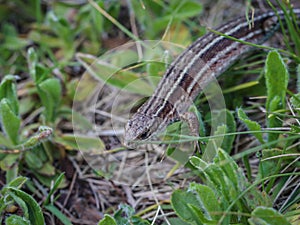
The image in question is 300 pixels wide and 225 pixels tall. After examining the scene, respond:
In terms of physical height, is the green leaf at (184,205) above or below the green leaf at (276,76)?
below

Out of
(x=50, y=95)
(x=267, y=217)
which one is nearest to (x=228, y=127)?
(x=267, y=217)

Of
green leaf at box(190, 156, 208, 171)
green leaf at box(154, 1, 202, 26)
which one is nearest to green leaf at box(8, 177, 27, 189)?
green leaf at box(190, 156, 208, 171)

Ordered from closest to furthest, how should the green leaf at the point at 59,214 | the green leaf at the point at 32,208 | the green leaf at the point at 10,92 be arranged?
the green leaf at the point at 32,208 → the green leaf at the point at 59,214 → the green leaf at the point at 10,92

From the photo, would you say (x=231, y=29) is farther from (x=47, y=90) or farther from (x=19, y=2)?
(x=19, y=2)

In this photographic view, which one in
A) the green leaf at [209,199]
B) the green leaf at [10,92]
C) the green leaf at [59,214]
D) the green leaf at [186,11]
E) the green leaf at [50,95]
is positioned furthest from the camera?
the green leaf at [186,11]

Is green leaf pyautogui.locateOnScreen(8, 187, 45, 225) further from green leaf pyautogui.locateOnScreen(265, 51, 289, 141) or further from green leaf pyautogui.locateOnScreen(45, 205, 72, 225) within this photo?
green leaf pyautogui.locateOnScreen(265, 51, 289, 141)

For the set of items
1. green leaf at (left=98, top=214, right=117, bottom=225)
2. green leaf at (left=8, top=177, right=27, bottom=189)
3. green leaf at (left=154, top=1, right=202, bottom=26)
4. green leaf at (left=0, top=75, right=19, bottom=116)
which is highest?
green leaf at (left=154, top=1, right=202, bottom=26)

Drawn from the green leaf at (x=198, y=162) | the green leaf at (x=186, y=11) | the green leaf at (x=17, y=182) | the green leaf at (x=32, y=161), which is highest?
the green leaf at (x=186, y=11)

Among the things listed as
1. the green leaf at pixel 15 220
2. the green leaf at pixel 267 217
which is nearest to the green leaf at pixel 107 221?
the green leaf at pixel 15 220

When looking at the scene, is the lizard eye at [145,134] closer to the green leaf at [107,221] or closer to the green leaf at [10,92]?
the green leaf at [107,221]
